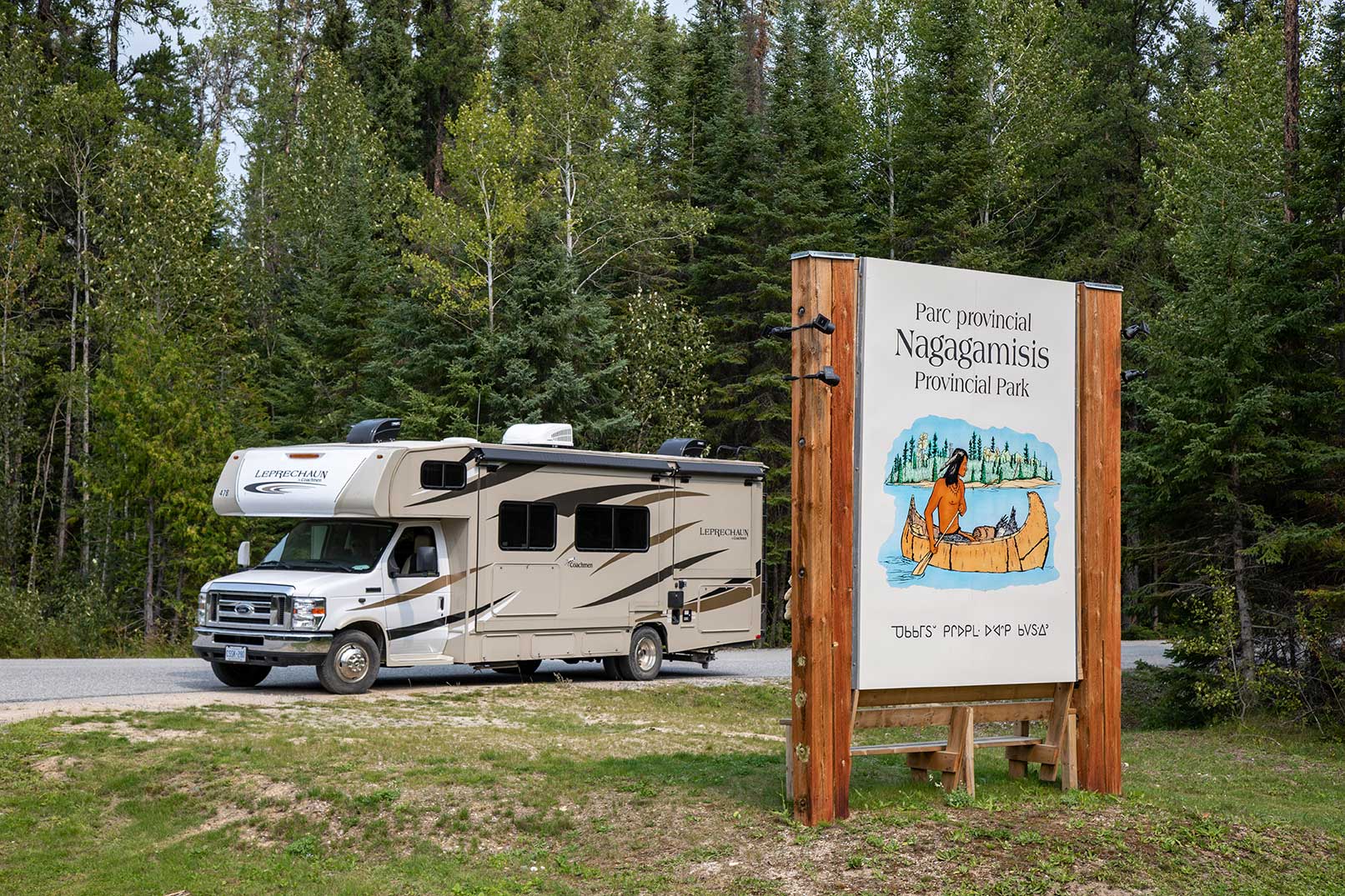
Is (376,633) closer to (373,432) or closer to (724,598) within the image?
(373,432)

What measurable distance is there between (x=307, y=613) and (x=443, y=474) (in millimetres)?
2336

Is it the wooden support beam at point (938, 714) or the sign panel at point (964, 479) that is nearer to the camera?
the sign panel at point (964, 479)

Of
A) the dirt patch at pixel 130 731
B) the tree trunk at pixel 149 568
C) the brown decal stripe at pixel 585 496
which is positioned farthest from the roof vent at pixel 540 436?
the tree trunk at pixel 149 568

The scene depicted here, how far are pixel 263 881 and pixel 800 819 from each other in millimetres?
3305

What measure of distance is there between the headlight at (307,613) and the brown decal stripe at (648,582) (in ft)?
12.6

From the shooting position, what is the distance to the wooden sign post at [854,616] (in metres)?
8.59

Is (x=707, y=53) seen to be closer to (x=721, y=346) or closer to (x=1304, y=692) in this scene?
(x=721, y=346)

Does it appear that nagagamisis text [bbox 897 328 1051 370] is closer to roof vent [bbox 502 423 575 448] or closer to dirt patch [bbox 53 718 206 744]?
dirt patch [bbox 53 718 206 744]

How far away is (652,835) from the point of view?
868cm

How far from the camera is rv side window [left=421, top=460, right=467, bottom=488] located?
16.8 meters

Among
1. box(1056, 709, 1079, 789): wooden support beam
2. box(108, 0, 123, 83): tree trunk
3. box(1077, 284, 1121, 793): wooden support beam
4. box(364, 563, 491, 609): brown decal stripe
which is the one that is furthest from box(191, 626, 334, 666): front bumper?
box(108, 0, 123, 83): tree trunk

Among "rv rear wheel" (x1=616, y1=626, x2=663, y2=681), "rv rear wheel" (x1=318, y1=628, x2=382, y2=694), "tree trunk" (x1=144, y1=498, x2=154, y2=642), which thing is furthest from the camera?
"tree trunk" (x1=144, y1=498, x2=154, y2=642)

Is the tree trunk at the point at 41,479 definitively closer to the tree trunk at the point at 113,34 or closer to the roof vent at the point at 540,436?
the tree trunk at the point at 113,34

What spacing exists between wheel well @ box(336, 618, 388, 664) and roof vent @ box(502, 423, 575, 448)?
10.7 feet
